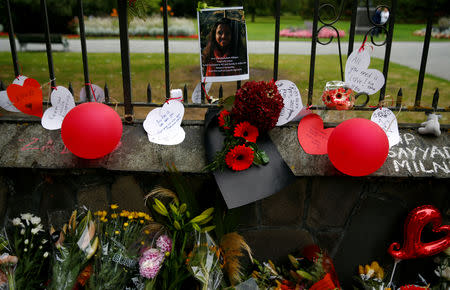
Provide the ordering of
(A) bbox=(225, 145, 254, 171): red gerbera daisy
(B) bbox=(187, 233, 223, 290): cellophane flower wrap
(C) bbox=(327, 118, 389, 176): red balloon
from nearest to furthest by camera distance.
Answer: (B) bbox=(187, 233, 223, 290): cellophane flower wrap
(C) bbox=(327, 118, 389, 176): red balloon
(A) bbox=(225, 145, 254, 171): red gerbera daisy

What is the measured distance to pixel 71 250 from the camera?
1330mm

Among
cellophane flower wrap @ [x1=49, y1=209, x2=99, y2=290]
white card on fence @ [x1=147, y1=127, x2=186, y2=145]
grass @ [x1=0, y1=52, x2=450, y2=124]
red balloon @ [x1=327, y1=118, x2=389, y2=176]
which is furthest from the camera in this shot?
grass @ [x1=0, y1=52, x2=450, y2=124]

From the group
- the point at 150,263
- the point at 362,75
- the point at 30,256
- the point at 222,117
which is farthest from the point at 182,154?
the point at 362,75

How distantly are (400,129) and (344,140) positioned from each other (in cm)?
60

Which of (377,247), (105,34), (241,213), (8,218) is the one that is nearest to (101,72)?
(8,218)

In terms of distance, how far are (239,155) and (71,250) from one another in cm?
81

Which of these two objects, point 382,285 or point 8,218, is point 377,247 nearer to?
point 382,285

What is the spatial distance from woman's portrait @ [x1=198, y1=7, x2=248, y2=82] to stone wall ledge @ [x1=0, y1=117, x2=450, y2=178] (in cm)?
31

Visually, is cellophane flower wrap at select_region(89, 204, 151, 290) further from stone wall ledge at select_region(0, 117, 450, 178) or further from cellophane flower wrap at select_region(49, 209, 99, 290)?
stone wall ledge at select_region(0, 117, 450, 178)

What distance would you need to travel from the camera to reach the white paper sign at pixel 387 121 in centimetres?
181

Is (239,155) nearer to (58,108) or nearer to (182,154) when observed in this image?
(182,154)

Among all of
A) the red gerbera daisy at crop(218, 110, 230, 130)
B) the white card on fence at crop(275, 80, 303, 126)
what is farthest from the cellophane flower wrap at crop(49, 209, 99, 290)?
the white card on fence at crop(275, 80, 303, 126)

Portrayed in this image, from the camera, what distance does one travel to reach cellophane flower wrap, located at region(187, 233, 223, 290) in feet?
4.56

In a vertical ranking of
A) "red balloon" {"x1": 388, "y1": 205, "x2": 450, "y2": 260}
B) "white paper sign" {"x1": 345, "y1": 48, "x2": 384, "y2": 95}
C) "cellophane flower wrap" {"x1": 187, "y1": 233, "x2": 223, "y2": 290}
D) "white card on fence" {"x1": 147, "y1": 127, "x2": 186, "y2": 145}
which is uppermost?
"white paper sign" {"x1": 345, "y1": 48, "x2": 384, "y2": 95}
